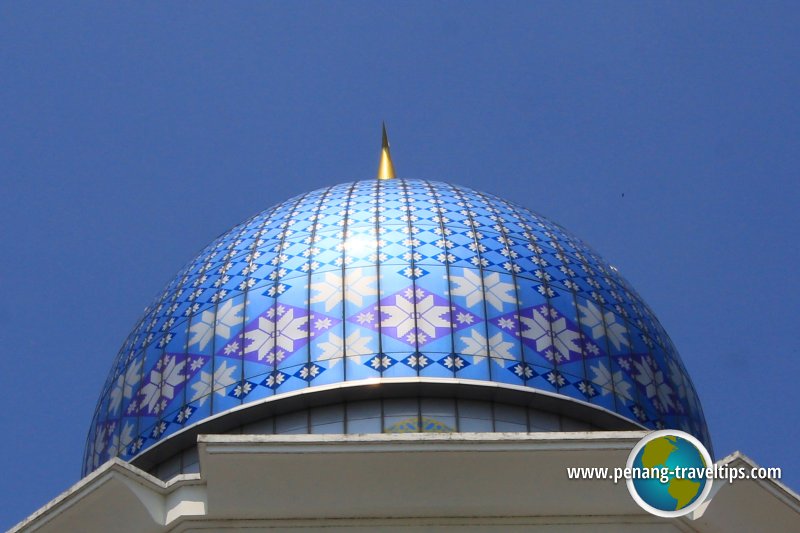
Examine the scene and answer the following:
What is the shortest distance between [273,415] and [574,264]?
3.39m

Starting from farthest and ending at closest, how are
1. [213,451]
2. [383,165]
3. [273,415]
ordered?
[383,165] → [273,415] → [213,451]

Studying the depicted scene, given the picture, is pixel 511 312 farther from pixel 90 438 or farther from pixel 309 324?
pixel 90 438

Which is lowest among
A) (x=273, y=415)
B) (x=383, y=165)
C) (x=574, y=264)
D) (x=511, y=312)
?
(x=273, y=415)

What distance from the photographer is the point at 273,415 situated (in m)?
13.4

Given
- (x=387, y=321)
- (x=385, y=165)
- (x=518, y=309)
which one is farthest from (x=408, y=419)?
(x=385, y=165)

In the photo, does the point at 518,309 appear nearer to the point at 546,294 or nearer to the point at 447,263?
the point at 546,294

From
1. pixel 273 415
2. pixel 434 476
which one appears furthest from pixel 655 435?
pixel 273 415

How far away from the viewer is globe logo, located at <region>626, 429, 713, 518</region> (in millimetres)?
10977

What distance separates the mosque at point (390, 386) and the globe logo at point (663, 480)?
85mm

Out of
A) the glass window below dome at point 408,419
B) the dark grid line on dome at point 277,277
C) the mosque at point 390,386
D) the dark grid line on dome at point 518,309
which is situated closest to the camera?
the mosque at point 390,386

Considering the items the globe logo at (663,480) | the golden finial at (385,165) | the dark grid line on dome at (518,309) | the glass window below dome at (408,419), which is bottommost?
the globe logo at (663,480)

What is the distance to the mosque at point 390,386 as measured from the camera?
10914 millimetres

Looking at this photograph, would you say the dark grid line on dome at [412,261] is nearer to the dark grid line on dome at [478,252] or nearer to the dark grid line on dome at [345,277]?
the dark grid line on dome at [345,277]

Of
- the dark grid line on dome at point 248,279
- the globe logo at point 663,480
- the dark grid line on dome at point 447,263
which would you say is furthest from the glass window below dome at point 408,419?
the globe logo at point 663,480
